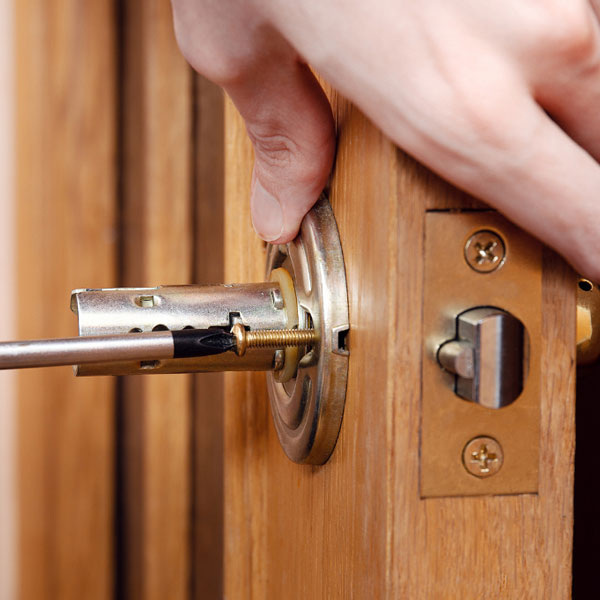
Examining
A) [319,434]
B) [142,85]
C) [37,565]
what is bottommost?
[37,565]

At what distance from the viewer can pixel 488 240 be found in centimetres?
25

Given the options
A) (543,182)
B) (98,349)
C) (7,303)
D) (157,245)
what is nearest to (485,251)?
(543,182)

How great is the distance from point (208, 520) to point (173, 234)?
0.31 m

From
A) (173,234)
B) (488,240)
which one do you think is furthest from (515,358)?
(173,234)

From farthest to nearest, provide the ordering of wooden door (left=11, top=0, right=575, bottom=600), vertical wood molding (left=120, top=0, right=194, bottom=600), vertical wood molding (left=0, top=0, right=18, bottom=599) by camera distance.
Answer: vertical wood molding (left=0, top=0, right=18, bottom=599)
vertical wood molding (left=120, top=0, right=194, bottom=600)
wooden door (left=11, top=0, right=575, bottom=600)

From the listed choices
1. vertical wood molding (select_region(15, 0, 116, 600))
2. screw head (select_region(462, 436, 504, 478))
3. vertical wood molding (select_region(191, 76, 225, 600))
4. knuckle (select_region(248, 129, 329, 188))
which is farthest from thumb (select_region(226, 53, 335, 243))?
vertical wood molding (select_region(15, 0, 116, 600))

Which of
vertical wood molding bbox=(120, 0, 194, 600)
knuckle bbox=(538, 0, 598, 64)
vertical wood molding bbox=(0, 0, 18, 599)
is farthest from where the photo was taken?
vertical wood molding bbox=(0, 0, 18, 599)

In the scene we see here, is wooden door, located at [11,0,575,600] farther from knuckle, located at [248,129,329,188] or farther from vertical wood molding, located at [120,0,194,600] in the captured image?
knuckle, located at [248,129,329,188]

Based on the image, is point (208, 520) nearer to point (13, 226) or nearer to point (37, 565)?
point (37, 565)

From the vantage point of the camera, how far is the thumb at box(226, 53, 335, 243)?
10.8 inches

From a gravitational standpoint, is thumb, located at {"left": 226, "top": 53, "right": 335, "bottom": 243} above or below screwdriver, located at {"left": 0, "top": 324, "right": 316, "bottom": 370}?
above

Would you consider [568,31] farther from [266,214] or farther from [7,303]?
[7,303]

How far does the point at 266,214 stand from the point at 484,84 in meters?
0.13

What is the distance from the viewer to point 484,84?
21 centimetres
